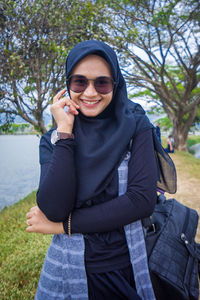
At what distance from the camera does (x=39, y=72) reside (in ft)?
16.2

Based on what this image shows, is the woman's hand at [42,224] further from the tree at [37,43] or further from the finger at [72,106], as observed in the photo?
the tree at [37,43]

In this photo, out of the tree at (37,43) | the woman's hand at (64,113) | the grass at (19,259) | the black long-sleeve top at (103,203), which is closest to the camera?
the black long-sleeve top at (103,203)

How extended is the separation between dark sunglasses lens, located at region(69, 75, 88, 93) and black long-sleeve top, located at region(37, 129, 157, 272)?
305 millimetres

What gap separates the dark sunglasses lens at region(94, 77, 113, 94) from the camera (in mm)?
1145

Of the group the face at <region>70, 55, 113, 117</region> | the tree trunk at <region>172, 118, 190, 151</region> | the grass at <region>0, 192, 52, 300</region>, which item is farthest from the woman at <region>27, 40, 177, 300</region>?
the tree trunk at <region>172, 118, 190, 151</region>

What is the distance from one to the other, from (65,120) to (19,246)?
2.83 m

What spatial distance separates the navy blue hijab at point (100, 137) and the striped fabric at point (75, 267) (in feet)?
0.31

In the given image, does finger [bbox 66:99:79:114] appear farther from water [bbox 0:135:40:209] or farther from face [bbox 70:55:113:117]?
water [bbox 0:135:40:209]

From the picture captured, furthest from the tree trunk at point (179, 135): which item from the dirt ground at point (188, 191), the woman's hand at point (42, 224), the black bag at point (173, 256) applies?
the woman's hand at point (42, 224)

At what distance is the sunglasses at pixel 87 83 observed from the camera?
114cm

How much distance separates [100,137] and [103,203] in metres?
0.36

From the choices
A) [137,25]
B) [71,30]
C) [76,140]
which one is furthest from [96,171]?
[137,25]

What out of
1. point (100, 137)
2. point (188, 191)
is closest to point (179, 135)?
point (188, 191)

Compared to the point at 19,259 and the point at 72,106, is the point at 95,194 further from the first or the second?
the point at 19,259
